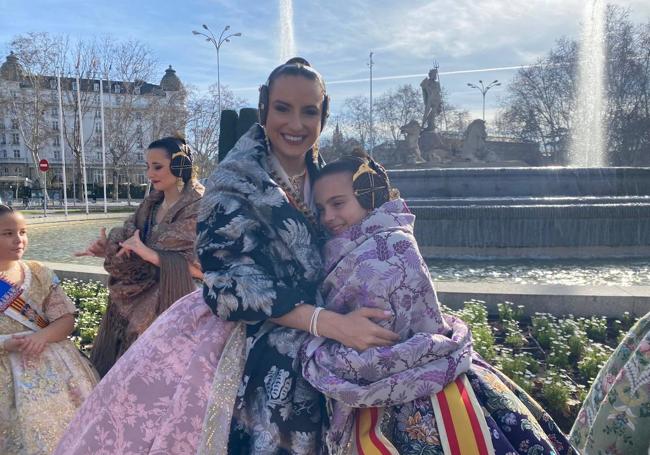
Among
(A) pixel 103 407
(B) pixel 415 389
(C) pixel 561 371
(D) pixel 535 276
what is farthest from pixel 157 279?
(D) pixel 535 276

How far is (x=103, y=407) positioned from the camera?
5.89 feet

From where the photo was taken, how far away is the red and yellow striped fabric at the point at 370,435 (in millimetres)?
1524

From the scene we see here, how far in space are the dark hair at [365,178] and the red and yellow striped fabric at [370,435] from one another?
2.43ft

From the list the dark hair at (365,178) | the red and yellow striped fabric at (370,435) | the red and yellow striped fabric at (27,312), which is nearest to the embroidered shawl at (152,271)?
the red and yellow striped fabric at (27,312)

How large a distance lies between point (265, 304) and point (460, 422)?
0.72 metres

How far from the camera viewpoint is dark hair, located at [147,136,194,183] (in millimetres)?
3262

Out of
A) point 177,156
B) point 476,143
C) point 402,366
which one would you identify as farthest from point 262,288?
point 476,143

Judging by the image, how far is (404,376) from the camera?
59.4 inches

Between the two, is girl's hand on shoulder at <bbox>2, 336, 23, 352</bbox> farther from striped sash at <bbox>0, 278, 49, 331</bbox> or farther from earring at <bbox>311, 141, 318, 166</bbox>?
earring at <bbox>311, 141, 318, 166</bbox>

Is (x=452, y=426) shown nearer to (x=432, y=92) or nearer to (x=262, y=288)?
(x=262, y=288)

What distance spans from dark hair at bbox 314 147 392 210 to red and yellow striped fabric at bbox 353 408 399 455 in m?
0.74

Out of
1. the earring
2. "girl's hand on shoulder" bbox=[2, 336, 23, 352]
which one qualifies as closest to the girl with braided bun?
"girl's hand on shoulder" bbox=[2, 336, 23, 352]

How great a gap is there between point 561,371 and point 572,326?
66 cm

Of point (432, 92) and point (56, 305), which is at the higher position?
point (432, 92)
